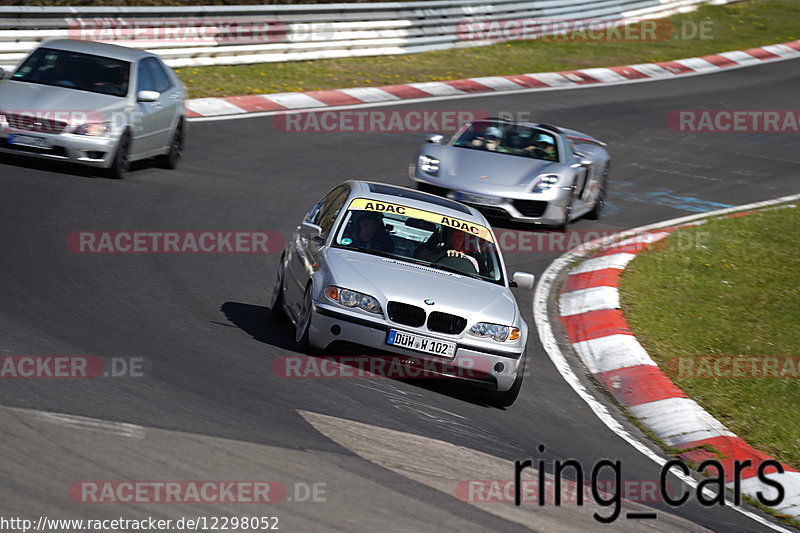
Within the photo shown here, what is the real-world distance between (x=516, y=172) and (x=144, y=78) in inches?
191

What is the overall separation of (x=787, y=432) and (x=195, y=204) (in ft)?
24.7

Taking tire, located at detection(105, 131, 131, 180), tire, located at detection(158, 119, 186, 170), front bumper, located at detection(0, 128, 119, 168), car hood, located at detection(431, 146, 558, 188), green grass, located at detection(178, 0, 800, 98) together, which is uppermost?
front bumper, located at detection(0, 128, 119, 168)

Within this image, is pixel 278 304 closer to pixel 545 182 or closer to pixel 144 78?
pixel 545 182

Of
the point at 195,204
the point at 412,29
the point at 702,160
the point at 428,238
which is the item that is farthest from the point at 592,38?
the point at 428,238

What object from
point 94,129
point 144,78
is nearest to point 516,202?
point 144,78

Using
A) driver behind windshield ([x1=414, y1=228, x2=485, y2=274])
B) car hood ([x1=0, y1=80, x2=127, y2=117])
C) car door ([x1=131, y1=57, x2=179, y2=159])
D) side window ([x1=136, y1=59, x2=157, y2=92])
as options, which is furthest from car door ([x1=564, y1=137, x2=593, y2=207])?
driver behind windshield ([x1=414, y1=228, x2=485, y2=274])

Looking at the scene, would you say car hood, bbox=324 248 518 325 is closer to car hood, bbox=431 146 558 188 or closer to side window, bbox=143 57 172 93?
car hood, bbox=431 146 558 188

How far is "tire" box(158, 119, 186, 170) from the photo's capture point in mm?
15727

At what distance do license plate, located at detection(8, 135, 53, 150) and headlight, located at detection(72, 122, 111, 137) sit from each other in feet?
1.15

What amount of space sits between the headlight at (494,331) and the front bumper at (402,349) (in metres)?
0.10

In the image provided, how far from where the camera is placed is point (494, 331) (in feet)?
28.1

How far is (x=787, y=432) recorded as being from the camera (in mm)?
8992

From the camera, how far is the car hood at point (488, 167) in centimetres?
1495

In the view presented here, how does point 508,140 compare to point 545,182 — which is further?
point 508,140
